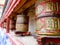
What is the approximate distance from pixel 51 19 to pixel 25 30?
1.28m

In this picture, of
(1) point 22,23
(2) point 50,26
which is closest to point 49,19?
(2) point 50,26

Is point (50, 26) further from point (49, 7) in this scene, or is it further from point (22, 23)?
point (22, 23)

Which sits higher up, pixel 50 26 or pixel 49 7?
pixel 49 7

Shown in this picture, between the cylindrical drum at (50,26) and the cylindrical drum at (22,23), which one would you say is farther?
the cylindrical drum at (22,23)

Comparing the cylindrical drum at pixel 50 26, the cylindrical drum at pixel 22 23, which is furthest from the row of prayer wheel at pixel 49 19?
the cylindrical drum at pixel 22 23

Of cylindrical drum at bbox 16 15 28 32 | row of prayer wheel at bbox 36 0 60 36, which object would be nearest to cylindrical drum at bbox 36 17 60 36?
row of prayer wheel at bbox 36 0 60 36

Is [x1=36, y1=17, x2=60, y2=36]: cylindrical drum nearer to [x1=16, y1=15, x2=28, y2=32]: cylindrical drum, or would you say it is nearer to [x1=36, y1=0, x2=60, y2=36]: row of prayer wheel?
[x1=36, y1=0, x2=60, y2=36]: row of prayer wheel

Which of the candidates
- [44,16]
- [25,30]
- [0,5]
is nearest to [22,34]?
[25,30]

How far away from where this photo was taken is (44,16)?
896 mm

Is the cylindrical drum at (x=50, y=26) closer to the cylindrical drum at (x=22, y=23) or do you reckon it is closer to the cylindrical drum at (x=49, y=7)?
the cylindrical drum at (x=49, y=7)

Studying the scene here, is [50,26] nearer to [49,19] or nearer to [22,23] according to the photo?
[49,19]

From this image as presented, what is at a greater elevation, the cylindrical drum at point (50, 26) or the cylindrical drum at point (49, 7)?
the cylindrical drum at point (49, 7)

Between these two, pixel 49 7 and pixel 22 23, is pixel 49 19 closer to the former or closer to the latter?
pixel 49 7

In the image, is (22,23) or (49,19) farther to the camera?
(22,23)
